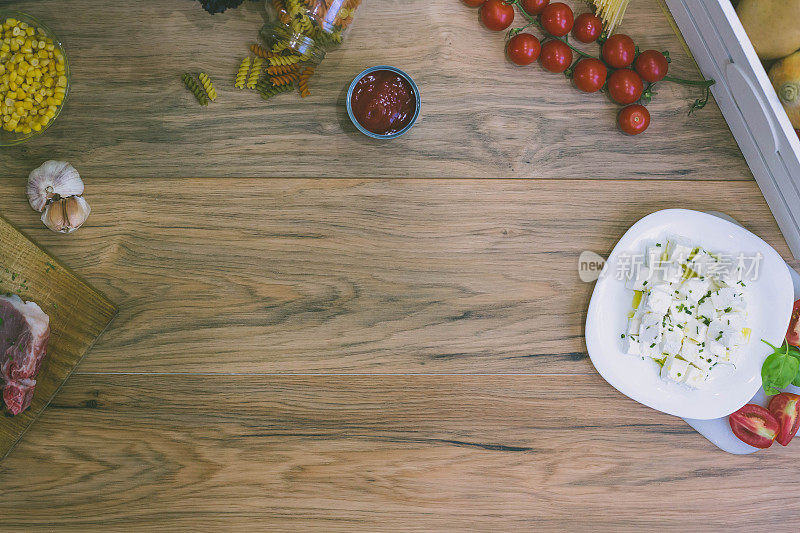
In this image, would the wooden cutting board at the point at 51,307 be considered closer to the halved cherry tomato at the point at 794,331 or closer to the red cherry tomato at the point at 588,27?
the red cherry tomato at the point at 588,27

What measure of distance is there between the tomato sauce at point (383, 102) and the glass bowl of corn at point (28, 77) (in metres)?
0.65

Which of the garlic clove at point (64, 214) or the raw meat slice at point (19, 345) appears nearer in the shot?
the raw meat slice at point (19, 345)

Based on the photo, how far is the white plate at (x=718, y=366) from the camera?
1.12 metres

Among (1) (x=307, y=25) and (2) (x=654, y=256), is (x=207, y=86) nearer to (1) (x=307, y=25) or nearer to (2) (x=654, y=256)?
(1) (x=307, y=25)

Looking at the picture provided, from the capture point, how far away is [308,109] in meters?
1.18

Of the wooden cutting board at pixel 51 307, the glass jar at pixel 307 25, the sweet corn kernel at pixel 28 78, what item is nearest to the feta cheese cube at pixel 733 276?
the glass jar at pixel 307 25

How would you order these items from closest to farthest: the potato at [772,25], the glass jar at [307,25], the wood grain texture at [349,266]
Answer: the potato at [772,25], the glass jar at [307,25], the wood grain texture at [349,266]

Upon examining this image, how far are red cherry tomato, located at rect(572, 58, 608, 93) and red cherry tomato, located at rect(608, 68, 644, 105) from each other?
0.02 m

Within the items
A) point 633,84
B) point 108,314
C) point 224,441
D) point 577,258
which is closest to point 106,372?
point 108,314

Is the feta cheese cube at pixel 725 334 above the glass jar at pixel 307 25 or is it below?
below

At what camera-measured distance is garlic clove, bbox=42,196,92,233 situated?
113 centimetres

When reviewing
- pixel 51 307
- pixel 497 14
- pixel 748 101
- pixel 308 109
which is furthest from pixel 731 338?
pixel 51 307

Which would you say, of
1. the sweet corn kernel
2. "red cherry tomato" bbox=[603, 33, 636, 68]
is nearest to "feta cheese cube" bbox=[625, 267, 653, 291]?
"red cherry tomato" bbox=[603, 33, 636, 68]

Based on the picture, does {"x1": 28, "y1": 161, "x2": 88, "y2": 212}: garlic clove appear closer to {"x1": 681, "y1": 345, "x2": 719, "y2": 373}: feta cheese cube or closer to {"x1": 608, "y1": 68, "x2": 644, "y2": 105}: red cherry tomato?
{"x1": 608, "y1": 68, "x2": 644, "y2": 105}: red cherry tomato
